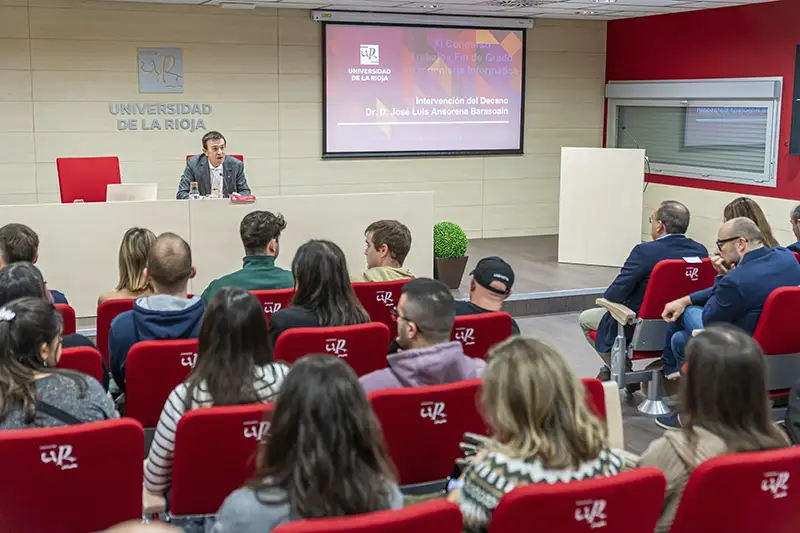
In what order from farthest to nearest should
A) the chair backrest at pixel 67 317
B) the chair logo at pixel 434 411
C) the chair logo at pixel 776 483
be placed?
the chair backrest at pixel 67 317, the chair logo at pixel 434 411, the chair logo at pixel 776 483

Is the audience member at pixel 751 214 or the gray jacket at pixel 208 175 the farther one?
the gray jacket at pixel 208 175

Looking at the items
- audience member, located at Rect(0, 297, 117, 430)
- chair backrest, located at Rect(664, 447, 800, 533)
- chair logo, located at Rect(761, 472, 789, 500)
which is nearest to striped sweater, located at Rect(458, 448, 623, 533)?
chair backrest, located at Rect(664, 447, 800, 533)

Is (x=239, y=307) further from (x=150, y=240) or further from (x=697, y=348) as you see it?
(x=150, y=240)

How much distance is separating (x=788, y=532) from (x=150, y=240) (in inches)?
126

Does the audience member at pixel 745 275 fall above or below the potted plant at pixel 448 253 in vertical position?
above

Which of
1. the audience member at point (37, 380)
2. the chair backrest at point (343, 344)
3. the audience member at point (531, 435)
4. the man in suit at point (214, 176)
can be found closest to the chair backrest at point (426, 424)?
the audience member at point (531, 435)

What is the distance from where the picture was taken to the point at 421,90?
1087cm

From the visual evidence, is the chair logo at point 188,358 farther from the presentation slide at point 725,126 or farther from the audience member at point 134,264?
the presentation slide at point 725,126

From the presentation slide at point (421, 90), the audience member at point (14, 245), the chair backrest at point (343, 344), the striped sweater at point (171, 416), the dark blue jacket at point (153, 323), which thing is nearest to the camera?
the striped sweater at point (171, 416)

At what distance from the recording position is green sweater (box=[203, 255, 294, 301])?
4844mm

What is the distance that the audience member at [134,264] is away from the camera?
4.52 m

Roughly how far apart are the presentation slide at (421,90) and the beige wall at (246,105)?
0.18m

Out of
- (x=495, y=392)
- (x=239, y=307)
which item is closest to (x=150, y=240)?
(x=239, y=307)

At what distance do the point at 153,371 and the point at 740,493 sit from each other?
2.08 m
